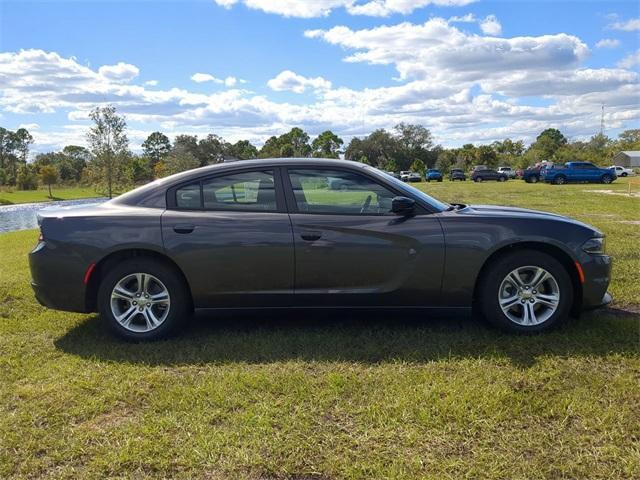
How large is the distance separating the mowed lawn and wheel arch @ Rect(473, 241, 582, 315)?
306mm

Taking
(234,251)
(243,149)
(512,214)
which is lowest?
(234,251)

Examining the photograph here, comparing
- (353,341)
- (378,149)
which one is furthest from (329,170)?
(378,149)

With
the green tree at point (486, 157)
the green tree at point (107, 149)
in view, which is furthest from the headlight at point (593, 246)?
the green tree at point (486, 157)

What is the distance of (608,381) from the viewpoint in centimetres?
335

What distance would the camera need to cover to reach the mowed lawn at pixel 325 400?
2562 millimetres

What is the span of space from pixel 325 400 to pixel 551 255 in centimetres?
235

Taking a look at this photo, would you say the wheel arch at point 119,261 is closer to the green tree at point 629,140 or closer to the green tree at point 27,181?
the green tree at point 27,181

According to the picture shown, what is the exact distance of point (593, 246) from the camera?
13.8 feet

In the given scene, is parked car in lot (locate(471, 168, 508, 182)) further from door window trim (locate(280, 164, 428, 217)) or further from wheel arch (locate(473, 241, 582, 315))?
door window trim (locate(280, 164, 428, 217))

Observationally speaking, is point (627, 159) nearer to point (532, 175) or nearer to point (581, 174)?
point (532, 175)

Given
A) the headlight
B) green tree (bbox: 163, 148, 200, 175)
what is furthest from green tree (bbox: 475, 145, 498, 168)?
the headlight

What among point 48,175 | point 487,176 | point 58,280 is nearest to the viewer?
point 58,280

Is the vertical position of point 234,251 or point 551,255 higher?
point 234,251

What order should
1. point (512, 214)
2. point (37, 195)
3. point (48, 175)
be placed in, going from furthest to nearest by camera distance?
point (48, 175) → point (37, 195) → point (512, 214)
